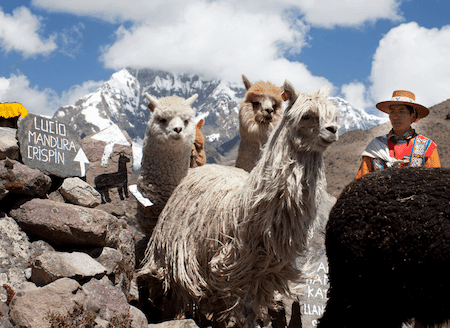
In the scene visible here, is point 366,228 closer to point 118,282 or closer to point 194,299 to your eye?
point 194,299

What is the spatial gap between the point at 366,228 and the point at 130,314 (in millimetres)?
2105

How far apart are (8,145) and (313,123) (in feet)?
10.4

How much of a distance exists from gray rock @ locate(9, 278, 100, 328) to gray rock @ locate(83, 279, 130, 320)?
0.23 meters

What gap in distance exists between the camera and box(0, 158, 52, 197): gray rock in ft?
11.1

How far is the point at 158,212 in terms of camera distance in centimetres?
388

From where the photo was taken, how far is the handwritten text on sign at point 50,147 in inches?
148

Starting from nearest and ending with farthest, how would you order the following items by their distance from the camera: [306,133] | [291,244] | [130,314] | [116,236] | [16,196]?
[306,133] < [291,244] < [130,314] < [16,196] < [116,236]

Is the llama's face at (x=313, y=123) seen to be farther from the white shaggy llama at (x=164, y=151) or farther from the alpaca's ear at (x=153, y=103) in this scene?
the alpaca's ear at (x=153, y=103)

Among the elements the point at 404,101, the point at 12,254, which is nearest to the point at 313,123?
the point at 404,101

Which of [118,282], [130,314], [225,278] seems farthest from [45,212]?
[225,278]

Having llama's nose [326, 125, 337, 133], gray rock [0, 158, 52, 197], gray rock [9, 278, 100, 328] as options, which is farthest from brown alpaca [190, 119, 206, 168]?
llama's nose [326, 125, 337, 133]

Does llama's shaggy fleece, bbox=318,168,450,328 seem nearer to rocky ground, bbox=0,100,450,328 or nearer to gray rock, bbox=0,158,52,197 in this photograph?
rocky ground, bbox=0,100,450,328

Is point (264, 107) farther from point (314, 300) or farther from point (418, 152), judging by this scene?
point (314, 300)

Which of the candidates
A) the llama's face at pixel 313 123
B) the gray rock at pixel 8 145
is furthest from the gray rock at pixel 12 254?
the llama's face at pixel 313 123
